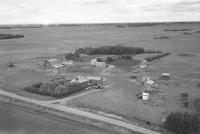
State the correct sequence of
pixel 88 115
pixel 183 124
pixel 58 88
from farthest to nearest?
pixel 58 88
pixel 88 115
pixel 183 124

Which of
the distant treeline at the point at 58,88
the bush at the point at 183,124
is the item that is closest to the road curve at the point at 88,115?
the bush at the point at 183,124

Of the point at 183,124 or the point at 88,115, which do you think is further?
the point at 88,115

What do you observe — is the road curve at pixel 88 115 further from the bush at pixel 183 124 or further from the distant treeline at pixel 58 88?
the distant treeline at pixel 58 88

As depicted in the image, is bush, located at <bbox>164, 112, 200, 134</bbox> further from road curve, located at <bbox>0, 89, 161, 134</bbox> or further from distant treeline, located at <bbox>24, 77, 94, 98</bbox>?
distant treeline, located at <bbox>24, 77, 94, 98</bbox>

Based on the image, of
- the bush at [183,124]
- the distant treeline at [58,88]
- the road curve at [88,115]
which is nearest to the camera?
the bush at [183,124]

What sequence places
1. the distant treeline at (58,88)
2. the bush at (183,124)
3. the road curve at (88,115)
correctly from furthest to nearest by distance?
the distant treeline at (58,88) → the road curve at (88,115) → the bush at (183,124)

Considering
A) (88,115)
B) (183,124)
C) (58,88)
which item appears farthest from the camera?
(58,88)

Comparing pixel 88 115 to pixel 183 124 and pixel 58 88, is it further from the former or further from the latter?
pixel 183 124

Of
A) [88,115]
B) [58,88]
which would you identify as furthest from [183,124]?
[58,88]

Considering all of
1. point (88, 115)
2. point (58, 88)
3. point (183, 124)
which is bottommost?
point (88, 115)
